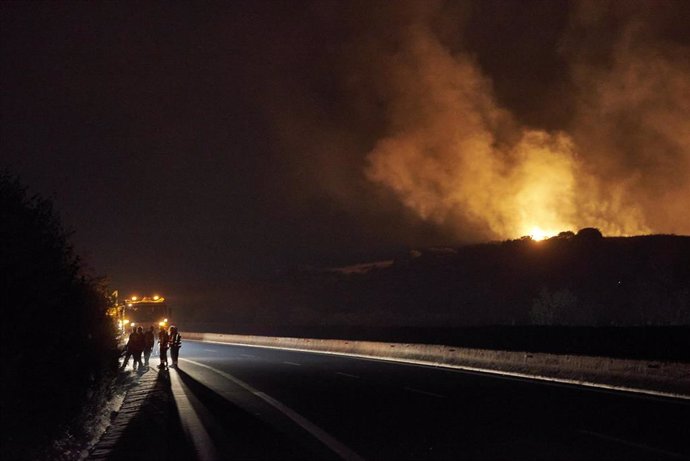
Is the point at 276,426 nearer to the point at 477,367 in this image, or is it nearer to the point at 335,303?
the point at 477,367

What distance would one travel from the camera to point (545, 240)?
147m

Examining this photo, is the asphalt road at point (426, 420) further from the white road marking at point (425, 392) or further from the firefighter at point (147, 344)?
the firefighter at point (147, 344)

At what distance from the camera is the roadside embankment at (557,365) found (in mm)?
20344

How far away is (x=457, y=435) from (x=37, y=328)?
6793 millimetres

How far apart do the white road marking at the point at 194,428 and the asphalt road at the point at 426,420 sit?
2 centimetres

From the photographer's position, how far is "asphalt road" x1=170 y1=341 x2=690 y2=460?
12.6 metres

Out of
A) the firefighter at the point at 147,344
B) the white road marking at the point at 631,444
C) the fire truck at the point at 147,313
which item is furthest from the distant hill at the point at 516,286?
the white road marking at the point at 631,444

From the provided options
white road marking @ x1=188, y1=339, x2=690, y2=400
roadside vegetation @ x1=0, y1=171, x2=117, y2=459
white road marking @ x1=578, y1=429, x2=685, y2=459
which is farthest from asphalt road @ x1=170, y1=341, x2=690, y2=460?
roadside vegetation @ x1=0, y1=171, x2=117, y2=459

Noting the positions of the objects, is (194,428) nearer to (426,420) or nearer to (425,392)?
(426,420)

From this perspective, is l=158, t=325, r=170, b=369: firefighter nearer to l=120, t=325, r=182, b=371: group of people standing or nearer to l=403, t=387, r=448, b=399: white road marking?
l=120, t=325, r=182, b=371: group of people standing

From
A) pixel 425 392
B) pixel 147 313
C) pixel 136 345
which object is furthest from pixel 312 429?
pixel 147 313

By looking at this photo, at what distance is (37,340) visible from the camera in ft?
44.5

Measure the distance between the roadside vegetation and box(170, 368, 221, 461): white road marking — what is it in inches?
76.8

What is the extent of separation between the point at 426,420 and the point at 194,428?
4234 millimetres
